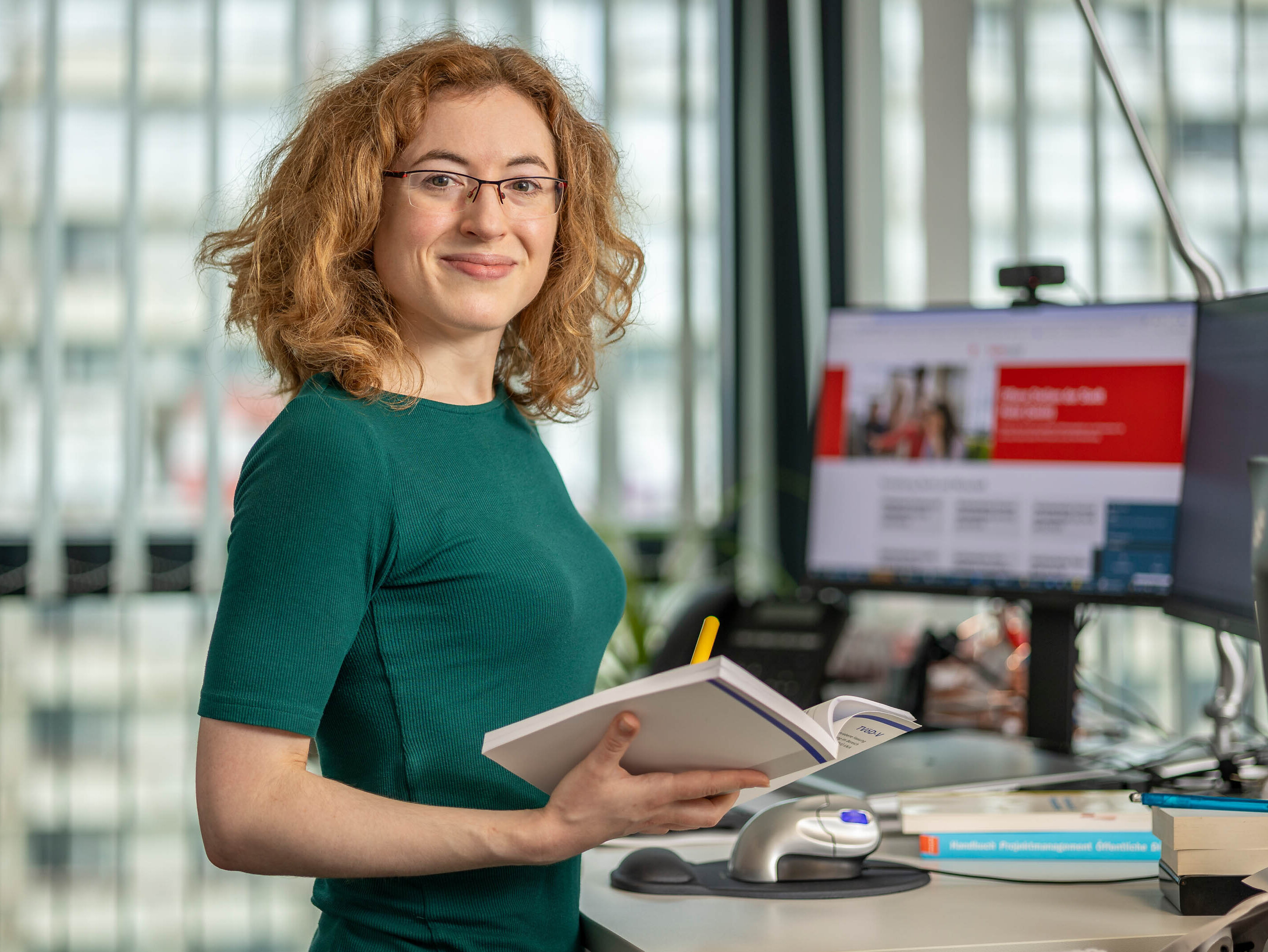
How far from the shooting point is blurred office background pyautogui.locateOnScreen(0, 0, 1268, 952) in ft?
7.70

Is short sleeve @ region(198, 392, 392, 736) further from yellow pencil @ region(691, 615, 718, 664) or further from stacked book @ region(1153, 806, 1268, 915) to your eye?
stacked book @ region(1153, 806, 1268, 915)

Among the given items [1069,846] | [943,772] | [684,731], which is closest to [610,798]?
[684,731]

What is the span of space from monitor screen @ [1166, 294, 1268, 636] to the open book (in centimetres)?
64

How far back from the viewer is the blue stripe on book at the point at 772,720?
781 millimetres

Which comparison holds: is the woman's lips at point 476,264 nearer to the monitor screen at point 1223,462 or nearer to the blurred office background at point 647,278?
the monitor screen at point 1223,462

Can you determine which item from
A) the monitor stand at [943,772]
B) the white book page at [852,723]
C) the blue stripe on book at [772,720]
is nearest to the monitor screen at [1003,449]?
the monitor stand at [943,772]

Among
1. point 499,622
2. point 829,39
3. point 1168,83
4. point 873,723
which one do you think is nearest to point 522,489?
point 499,622

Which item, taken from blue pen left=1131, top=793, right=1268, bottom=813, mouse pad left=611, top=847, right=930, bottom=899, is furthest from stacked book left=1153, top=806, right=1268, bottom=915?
mouse pad left=611, top=847, right=930, bottom=899

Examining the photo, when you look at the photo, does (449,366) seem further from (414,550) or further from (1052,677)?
(1052,677)

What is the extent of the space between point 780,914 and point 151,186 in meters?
2.35

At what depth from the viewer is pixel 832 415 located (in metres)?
1.73

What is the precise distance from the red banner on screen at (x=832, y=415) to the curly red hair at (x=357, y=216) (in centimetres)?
54

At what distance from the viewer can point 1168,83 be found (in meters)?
2.27

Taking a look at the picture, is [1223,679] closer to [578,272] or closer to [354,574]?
[578,272]
